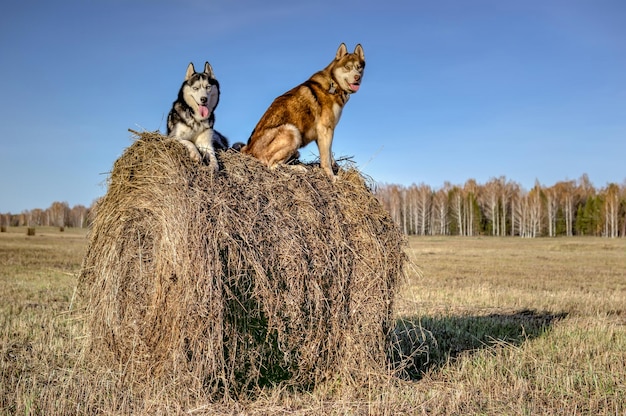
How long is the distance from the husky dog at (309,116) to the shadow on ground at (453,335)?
253cm

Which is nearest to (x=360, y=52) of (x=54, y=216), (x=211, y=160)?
(x=211, y=160)

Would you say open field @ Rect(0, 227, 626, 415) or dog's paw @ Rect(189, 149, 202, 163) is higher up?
dog's paw @ Rect(189, 149, 202, 163)

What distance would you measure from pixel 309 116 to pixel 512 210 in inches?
3450

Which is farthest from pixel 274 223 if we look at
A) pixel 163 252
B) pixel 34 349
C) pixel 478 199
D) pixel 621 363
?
pixel 478 199

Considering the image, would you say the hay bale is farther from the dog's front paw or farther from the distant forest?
the distant forest

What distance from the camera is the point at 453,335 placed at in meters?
9.08

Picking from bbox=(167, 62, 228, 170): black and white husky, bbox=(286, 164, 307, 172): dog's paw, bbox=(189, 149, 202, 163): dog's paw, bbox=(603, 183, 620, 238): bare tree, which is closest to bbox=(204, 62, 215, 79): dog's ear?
bbox=(167, 62, 228, 170): black and white husky

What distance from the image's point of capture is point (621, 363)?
284 inches

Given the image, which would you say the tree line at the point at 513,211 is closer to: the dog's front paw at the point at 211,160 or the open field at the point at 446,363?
the open field at the point at 446,363

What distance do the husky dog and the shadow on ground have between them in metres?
2.53

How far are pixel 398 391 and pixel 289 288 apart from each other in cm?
157

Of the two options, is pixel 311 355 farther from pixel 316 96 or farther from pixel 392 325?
pixel 316 96

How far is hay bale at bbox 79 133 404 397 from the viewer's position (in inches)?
221

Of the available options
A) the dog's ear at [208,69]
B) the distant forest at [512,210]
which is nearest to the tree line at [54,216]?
the distant forest at [512,210]
